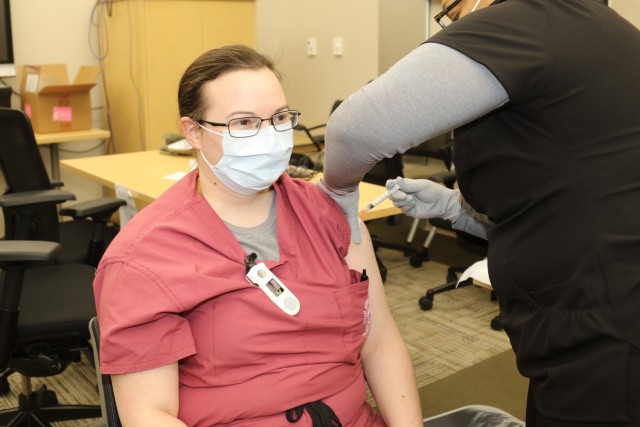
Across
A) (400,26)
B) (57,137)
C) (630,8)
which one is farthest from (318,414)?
(400,26)

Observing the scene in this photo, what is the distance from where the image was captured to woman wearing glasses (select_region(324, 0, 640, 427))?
0.92 meters

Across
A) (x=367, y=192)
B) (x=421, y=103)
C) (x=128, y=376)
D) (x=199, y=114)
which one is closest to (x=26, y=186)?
(x=367, y=192)

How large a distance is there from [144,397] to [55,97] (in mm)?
3400

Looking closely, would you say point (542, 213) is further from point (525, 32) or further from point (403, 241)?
point (403, 241)

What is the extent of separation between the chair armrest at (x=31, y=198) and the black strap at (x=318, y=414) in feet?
5.00

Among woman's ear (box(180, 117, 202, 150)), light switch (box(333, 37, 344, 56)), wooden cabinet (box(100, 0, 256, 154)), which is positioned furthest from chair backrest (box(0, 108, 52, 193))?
light switch (box(333, 37, 344, 56))

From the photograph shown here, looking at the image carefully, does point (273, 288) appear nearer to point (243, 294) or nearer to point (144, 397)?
point (243, 294)

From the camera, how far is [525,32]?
912mm

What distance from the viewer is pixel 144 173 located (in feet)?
9.34

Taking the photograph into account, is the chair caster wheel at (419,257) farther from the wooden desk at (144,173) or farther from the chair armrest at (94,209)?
the chair armrest at (94,209)

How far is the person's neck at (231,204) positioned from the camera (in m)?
1.35

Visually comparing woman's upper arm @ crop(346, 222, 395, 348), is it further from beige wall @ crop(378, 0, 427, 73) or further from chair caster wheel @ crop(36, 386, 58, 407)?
beige wall @ crop(378, 0, 427, 73)

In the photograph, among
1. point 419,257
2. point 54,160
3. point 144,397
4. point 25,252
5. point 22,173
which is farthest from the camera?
point 54,160

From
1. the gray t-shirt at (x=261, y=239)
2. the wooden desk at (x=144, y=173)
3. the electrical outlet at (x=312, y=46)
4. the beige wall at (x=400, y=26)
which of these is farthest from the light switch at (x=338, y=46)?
the gray t-shirt at (x=261, y=239)
